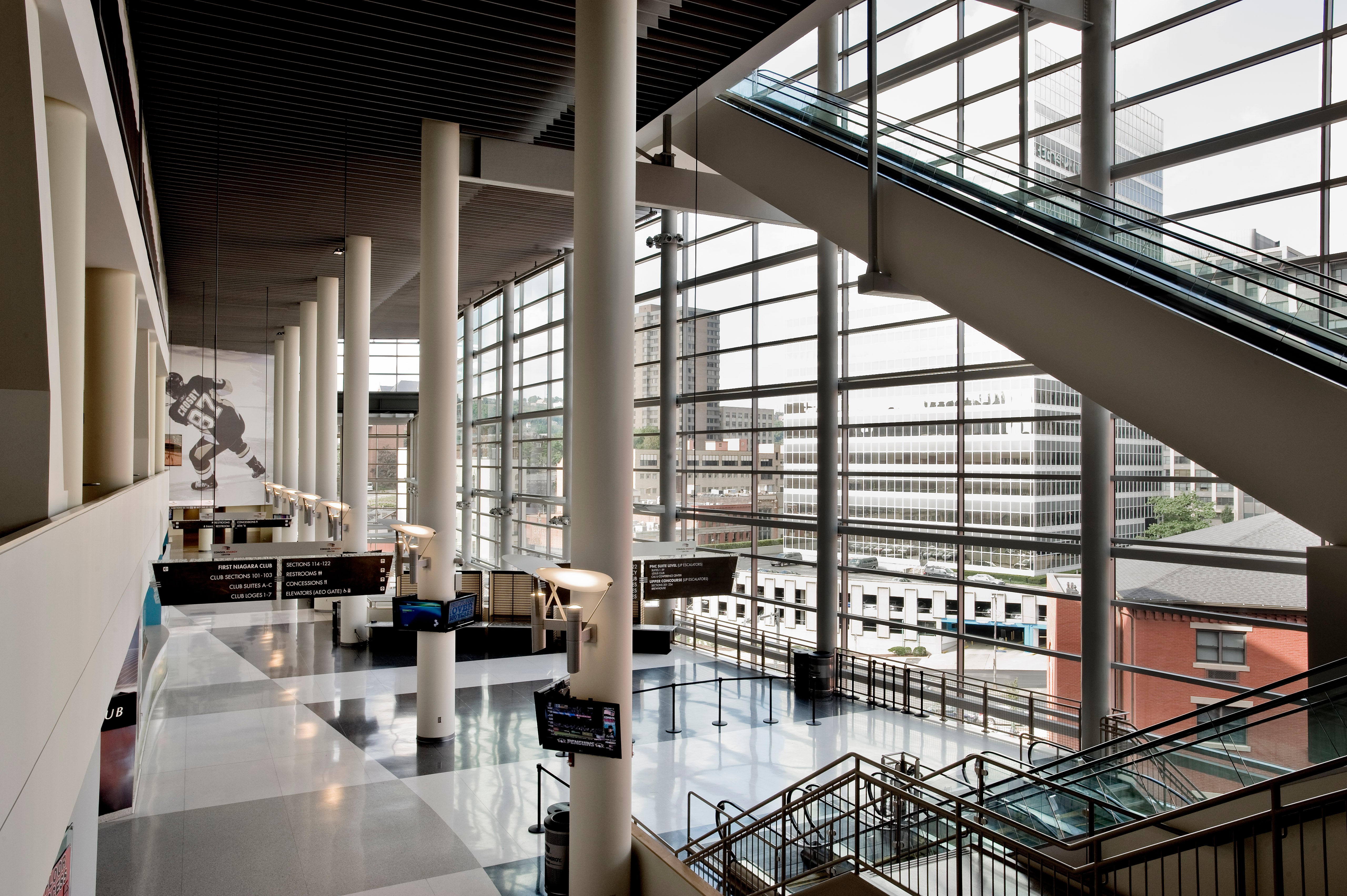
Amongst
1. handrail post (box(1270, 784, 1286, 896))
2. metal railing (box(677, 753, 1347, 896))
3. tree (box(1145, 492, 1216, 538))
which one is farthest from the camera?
tree (box(1145, 492, 1216, 538))

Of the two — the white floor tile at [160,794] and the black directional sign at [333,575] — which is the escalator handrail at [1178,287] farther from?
the white floor tile at [160,794]

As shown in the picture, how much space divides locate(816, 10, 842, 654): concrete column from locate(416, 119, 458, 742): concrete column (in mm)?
7037

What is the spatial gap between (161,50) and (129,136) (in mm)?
1951

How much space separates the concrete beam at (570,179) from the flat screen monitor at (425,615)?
651 centimetres

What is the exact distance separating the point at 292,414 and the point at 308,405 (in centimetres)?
436

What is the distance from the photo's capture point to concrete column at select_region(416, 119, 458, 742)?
12953mm

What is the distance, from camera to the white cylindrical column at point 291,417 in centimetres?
2988

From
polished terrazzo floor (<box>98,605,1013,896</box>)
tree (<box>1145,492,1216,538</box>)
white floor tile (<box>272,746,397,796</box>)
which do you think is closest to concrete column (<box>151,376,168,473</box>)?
polished terrazzo floor (<box>98,605,1013,896</box>)

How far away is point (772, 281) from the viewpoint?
18.3 metres

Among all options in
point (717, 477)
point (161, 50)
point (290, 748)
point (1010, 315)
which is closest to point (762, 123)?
point (1010, 315)

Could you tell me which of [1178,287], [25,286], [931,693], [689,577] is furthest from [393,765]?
[1178,287]

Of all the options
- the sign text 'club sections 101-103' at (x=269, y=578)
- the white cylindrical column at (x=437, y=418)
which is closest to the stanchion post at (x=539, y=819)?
the white cylindrical column at (x=437, y=418)

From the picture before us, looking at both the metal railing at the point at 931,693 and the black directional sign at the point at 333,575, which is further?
the metal railing at the point at 931,693

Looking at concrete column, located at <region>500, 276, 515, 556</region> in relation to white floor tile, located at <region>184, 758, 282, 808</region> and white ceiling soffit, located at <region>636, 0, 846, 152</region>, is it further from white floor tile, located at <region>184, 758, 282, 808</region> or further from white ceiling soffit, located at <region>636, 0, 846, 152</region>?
white floor tile, located at <region>184, 758, 282, 808</region>
